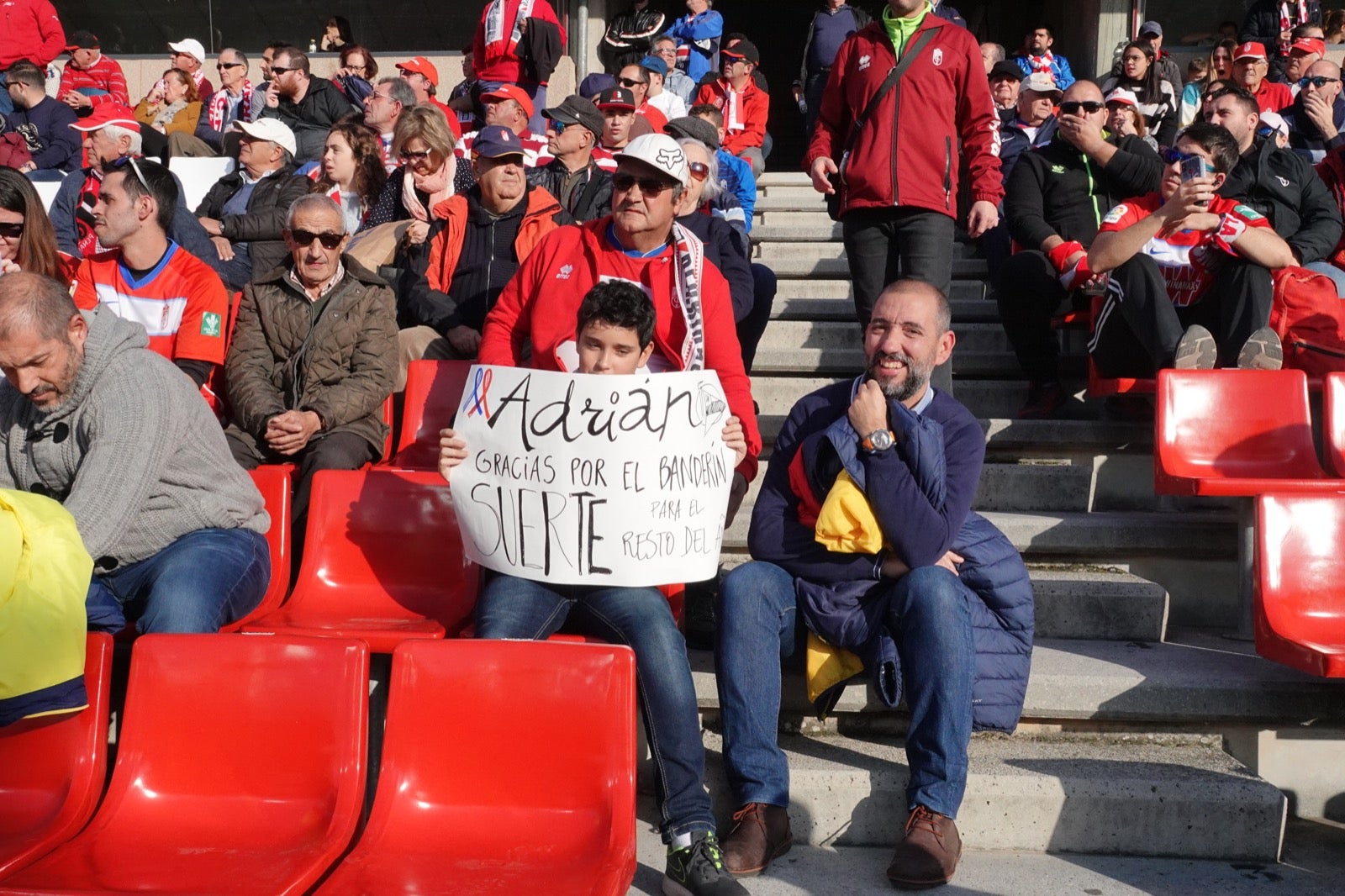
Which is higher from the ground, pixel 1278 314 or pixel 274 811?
pixel 1278 314

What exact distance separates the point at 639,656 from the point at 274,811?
0.97 m

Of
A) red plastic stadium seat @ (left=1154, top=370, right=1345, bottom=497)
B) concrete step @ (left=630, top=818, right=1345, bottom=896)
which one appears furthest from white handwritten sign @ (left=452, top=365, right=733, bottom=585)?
red plastic stadium seat @ (left=1154, top=370, right=1345, bottom=497)

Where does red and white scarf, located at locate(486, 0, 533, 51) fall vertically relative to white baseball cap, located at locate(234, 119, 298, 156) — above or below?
above

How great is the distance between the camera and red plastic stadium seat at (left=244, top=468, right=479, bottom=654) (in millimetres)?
4113

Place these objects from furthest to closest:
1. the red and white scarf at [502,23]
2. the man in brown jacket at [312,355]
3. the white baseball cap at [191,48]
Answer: the white baseball cap at [191,48]
the red and white scarf at [502,23]
the man in brown jacket at [312,355]

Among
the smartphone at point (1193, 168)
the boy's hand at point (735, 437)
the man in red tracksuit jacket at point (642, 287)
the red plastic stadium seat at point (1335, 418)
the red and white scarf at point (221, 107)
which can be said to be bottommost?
the boy's hand at point (735, 437)

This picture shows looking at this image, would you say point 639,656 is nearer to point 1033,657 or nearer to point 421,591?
point 421,591

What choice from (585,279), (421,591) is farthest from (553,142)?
(421,591)

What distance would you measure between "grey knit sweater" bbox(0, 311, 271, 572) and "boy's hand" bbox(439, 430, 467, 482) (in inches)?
26.8

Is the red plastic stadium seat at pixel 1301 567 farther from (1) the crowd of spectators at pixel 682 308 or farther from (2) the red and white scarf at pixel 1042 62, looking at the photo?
(2) the red and white scarf at pixel 1042 62

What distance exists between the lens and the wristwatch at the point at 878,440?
348 cm

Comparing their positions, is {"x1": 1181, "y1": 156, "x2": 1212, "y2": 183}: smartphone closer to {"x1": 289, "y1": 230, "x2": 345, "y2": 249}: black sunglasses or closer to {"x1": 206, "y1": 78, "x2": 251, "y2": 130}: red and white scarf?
{"x1": 289, "y1": 230, "x2": 345, "y2": 249}: black sunglasses

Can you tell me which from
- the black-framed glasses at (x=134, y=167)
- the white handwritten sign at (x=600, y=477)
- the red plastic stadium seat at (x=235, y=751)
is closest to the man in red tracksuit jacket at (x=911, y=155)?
the white handwritten sign at (x=600, y=477)

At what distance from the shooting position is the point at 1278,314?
5297 millimetres
